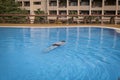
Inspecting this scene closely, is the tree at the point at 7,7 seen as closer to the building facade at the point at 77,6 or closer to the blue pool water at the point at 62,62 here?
the building facade at the point at 77,6

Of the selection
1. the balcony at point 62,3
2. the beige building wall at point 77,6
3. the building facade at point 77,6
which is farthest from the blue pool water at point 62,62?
the balcony at point 62,3

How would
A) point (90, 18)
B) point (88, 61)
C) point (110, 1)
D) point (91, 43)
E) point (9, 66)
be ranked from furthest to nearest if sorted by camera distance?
point (110, 1) < point (90, 18) < point (91, 43) < point (88, 61) < point (9, 66)

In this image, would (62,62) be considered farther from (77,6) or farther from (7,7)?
(77,6)

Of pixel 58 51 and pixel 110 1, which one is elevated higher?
pixel 110 1

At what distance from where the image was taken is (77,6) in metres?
51.0

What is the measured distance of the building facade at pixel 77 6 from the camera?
4881 centimetres

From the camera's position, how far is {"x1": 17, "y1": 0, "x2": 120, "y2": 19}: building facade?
4881cm

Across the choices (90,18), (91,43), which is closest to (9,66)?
(91,43)

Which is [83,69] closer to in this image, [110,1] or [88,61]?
[88,61]

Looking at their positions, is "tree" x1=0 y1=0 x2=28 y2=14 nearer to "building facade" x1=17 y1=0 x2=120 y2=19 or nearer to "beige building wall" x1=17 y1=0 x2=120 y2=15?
"building facade" x1=17 y1=0 x2=120 y2=19

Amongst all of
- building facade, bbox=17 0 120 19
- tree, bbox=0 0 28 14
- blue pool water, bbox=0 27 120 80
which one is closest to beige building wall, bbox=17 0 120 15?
building facade, bbox=17 0 120 19

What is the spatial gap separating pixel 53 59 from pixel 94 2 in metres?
41.2

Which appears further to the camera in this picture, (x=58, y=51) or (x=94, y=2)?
(x=94, y=2)

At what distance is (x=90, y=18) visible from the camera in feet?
88.3
